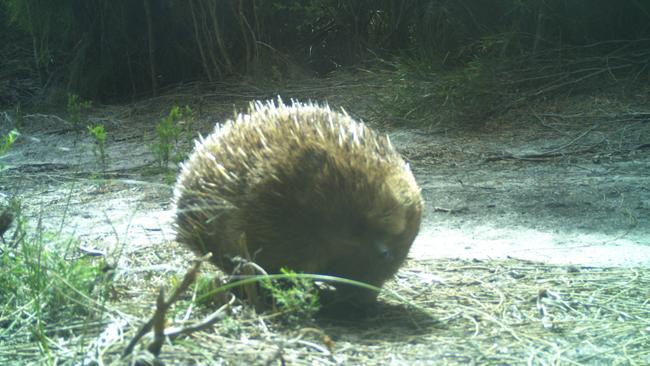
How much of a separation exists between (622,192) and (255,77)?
222 inches

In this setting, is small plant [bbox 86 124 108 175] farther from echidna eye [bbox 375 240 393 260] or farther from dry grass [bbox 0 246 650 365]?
echidna eye [bbox 375 240 393 260]

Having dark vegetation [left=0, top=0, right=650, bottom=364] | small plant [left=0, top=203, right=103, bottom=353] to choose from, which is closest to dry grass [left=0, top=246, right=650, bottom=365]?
dark vegetation [left=0, top=0, right=650, bottom=364]

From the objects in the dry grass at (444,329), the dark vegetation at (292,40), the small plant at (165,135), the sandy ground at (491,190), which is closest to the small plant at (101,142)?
the sandy ground at (491,190)

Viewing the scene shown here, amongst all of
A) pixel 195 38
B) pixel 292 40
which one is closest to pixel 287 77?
pixel 292 40

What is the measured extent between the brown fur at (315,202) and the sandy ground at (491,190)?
39 cm

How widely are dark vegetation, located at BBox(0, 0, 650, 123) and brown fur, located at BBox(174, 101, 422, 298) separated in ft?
15.9

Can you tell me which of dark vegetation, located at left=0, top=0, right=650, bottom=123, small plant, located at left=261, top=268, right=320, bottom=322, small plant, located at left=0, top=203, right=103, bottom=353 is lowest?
small plant, located at left=261, top=268, right=320, bottom=322

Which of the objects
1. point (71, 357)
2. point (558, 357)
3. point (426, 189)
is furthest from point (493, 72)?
point (71, 357)

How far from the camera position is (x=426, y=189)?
584 cm

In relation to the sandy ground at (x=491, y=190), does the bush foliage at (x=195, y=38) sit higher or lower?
higher

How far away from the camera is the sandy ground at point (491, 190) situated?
14.4 ft

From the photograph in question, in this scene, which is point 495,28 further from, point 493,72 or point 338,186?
point 338,186

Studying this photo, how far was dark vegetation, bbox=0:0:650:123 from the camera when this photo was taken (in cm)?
803

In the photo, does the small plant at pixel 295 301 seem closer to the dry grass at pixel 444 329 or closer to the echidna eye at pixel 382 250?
the dry grass at pixel 444 329
